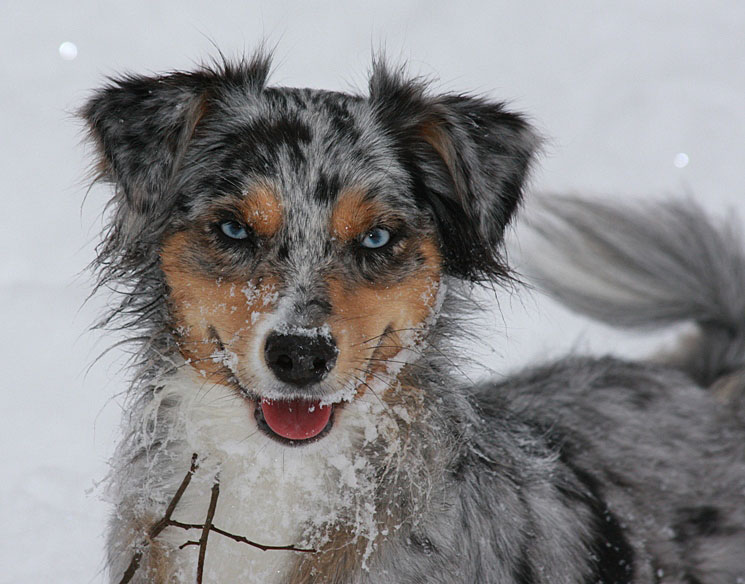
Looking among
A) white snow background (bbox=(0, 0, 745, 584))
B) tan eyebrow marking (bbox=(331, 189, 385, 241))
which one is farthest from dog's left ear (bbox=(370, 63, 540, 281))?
white snow background (bbox=(0, 0, 745, 584))

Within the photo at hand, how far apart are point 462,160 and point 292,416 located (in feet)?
3.22

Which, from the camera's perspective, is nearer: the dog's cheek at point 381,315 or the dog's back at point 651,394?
the dog's cheek at point 381,315

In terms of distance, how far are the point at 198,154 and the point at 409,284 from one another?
0.79 m

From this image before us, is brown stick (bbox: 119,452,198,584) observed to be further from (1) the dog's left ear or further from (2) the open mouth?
(1) the dog's left ear

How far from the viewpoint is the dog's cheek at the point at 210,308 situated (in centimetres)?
248

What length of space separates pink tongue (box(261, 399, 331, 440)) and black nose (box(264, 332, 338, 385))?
17 cm

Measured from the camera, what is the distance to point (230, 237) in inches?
104

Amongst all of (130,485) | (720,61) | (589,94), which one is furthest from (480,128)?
(720,61)

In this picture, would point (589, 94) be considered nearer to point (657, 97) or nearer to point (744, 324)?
point (657, 97)

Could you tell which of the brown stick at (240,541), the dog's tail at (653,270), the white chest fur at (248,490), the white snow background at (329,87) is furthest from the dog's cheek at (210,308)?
the dog's tail at (653,270)

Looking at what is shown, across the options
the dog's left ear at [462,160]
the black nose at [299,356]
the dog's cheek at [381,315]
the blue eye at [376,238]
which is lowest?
the black nose at [299,356]

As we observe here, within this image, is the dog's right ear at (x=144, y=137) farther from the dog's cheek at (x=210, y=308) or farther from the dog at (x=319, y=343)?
the dog's cheek at (x=210, y=308)

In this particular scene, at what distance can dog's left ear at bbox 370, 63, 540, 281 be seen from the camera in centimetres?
285

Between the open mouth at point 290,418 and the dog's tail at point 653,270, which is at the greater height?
the dog's tail at point 653,270
